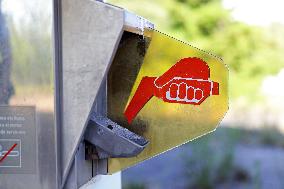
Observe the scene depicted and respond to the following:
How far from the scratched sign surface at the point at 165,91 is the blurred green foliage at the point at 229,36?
7449 mm

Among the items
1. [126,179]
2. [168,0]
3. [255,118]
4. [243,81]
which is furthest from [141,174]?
[168,0]

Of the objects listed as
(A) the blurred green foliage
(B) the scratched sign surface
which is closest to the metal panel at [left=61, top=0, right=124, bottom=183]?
(B) the scratched sign surface

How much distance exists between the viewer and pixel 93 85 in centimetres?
114

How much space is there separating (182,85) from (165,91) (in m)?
0.05

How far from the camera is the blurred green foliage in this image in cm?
891

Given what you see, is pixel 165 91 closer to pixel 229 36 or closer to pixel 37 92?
pixel 37 92

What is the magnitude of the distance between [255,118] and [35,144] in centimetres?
683

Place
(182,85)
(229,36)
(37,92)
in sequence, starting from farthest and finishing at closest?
1. (229,36)
2. (182,85)
3. (37,92)

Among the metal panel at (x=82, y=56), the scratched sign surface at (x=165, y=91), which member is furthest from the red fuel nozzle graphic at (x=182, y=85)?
the metal panel at (x=82, y=56)

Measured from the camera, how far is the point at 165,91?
129cm

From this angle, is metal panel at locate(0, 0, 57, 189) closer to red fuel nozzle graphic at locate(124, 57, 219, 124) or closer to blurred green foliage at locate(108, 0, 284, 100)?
red fuel nozzle graphic at locate(124, 57, 219, 124)

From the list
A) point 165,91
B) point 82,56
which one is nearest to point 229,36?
point 165,91

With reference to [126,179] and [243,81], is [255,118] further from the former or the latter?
[126,179]

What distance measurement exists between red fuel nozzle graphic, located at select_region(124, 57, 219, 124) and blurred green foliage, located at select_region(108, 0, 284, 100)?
7473 millimetres
